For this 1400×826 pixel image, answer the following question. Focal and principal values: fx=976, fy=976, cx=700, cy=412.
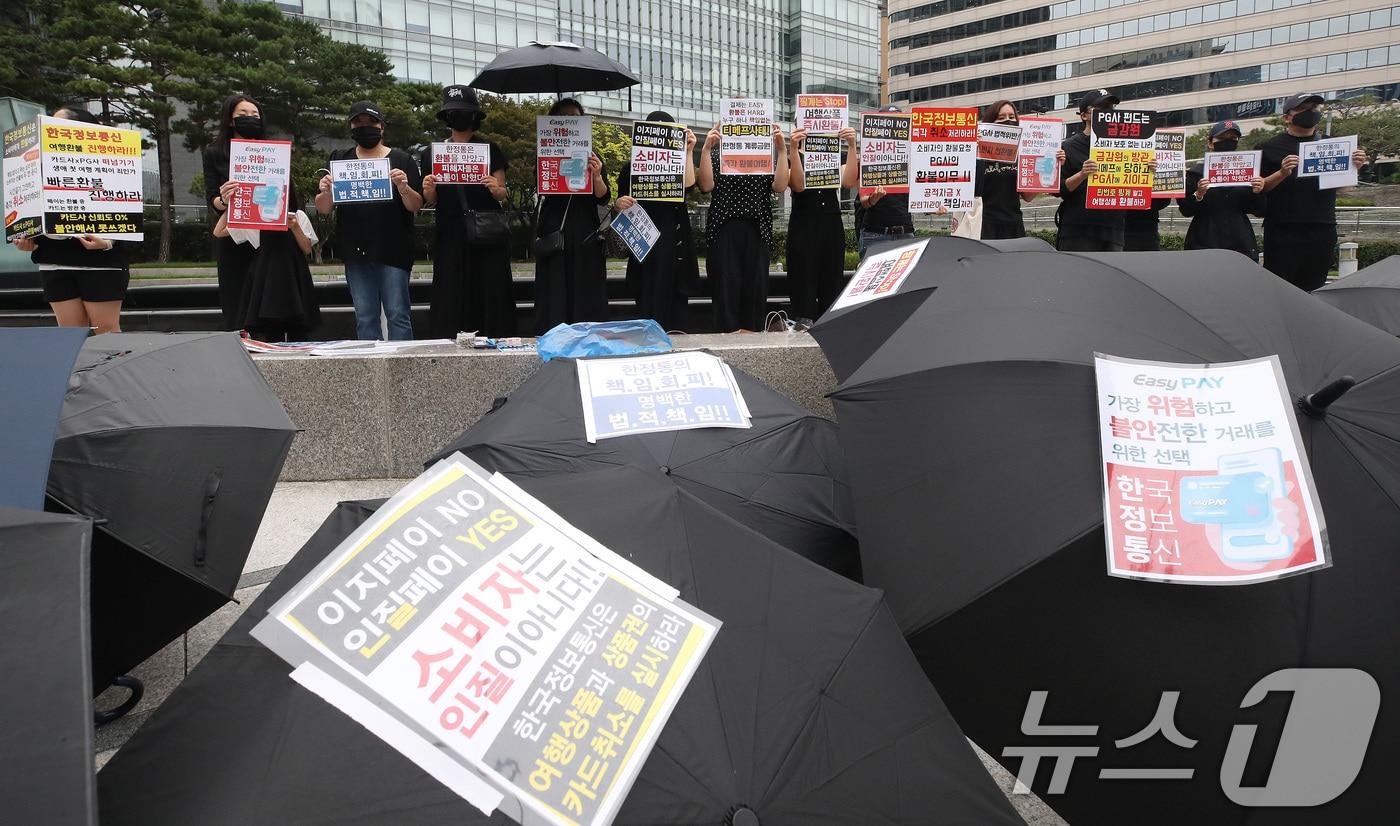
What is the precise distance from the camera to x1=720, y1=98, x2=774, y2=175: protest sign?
5875 mm

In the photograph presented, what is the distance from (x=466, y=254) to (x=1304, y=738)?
546 centimetres

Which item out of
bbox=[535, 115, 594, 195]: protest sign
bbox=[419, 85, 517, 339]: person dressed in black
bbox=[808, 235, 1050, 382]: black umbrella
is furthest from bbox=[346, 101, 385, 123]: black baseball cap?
bbox=[808, 235, 1050, 382]: black umbrella

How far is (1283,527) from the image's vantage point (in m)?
1.76

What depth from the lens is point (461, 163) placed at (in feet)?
19.5

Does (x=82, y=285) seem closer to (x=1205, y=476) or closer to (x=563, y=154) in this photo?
(x=563, y=154)

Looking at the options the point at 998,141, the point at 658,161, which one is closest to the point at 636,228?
the point at 658,161

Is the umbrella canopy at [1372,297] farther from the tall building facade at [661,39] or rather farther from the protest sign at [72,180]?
the tall building facade at [661,39]

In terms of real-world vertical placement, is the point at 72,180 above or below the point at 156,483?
above

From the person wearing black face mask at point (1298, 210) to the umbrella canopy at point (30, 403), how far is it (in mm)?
7774

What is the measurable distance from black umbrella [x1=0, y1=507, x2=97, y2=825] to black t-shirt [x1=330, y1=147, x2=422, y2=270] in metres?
4.77

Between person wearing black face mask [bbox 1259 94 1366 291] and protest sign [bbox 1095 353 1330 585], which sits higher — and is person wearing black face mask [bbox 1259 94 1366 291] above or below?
above

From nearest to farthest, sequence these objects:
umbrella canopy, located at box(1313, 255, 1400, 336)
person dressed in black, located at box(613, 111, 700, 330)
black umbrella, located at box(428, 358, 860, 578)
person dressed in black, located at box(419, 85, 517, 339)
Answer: black umbrella, located at box(428, 358, 860, 578) → umbrella canopy, located at box(1313, 255, 1400, 336) → person dressed in black, located at box(419, 85, 517, 339) → person dressed in black, located at box(613, 111, 700, 330)

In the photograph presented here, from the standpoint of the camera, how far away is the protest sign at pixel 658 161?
5.86 metres

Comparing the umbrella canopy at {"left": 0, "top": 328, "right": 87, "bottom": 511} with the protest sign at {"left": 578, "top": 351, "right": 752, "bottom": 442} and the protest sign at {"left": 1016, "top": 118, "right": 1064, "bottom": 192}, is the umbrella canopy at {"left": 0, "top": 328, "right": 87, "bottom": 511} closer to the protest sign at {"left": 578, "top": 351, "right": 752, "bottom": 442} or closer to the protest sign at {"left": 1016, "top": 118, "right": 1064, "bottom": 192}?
the protest sign at {"left": 578, "top": 351, "right": 752, "bottom": 442}
